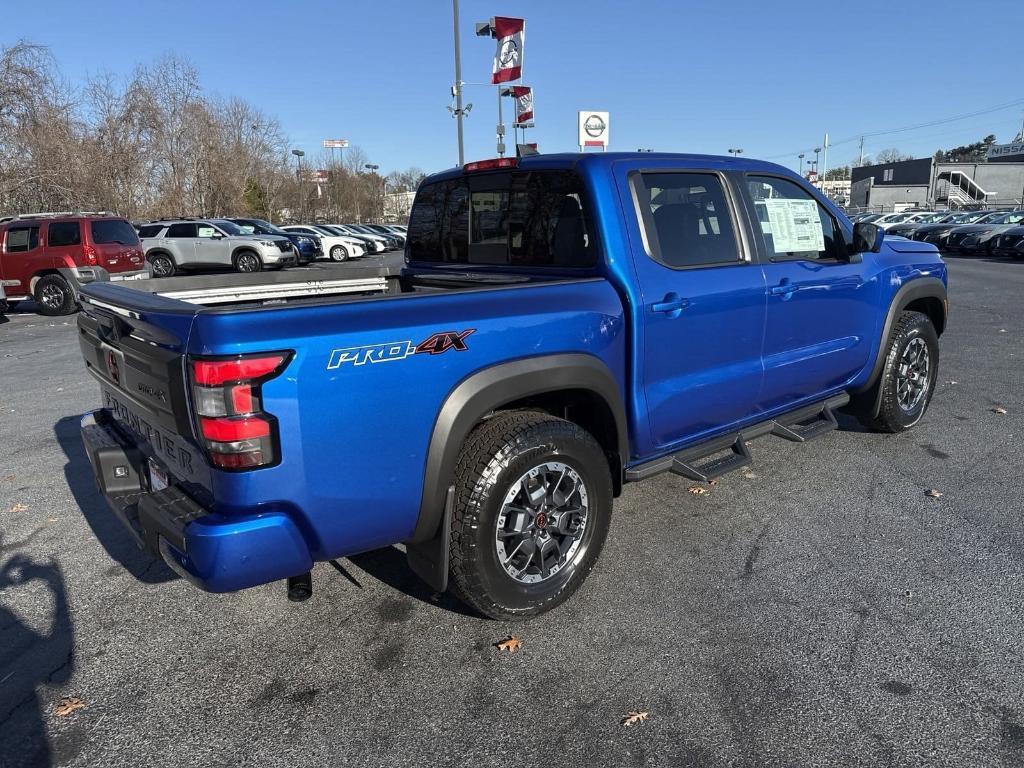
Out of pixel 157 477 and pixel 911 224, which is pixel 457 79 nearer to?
pixel 157 477

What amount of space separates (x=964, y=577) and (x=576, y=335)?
222 cm

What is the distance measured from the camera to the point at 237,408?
7.27 feet

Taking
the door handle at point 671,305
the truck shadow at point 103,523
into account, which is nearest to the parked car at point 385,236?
the truck shadow at point 103,523

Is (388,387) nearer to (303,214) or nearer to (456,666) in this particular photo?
(456,666)

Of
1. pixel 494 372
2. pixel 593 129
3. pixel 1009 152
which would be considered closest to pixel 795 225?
pixel 494 372

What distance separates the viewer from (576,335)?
2992 millimetres

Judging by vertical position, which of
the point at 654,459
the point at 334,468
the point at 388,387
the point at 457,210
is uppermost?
the point at 457,210

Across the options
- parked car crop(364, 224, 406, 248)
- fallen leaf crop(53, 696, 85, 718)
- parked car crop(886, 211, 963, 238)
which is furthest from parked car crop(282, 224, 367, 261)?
fallen leaf crop(53, 696, 85, 718)

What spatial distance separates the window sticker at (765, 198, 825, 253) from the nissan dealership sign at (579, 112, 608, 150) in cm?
735

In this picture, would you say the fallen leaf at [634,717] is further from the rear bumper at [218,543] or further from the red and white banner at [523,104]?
the red and white banner at [523,104]

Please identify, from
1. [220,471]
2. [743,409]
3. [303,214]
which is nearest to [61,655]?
[220,471]

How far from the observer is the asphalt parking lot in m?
2.37

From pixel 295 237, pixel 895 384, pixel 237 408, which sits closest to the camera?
pixel 237 408

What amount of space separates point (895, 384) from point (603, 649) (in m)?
3.47
